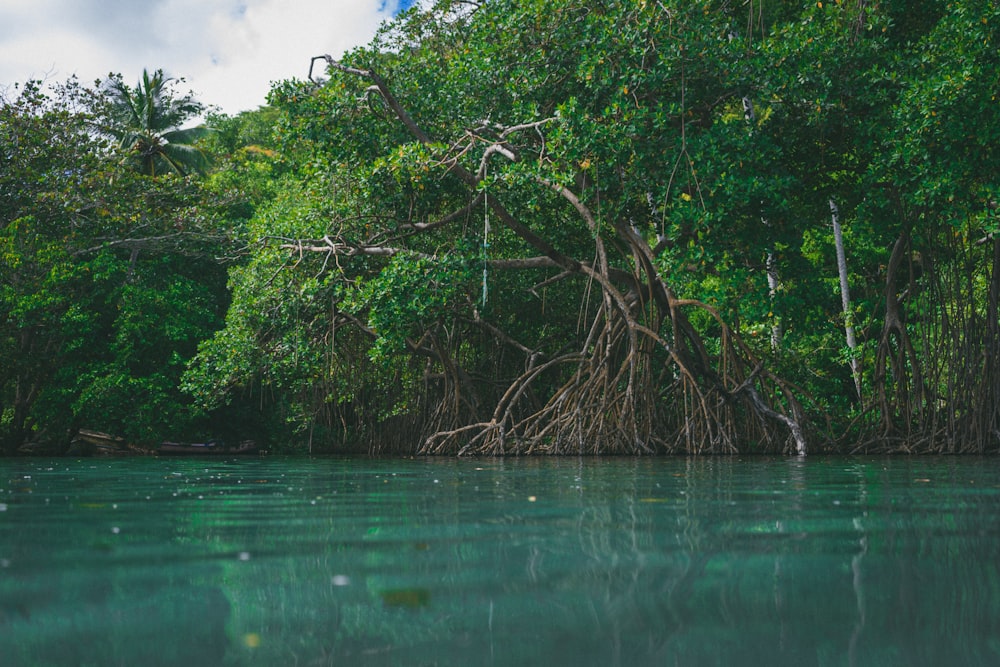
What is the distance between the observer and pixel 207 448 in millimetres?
22250

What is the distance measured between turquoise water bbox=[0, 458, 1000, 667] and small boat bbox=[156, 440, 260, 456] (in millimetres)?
16462

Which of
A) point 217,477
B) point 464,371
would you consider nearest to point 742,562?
point 217,477

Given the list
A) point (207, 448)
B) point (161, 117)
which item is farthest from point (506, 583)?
point (161, 117)

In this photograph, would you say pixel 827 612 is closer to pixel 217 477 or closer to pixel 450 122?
pixel 217 477

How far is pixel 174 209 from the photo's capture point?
56.0 feet

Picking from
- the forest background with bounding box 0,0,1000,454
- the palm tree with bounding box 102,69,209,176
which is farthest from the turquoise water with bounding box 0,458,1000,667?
the palm tree with bounding box 102,69,209,176

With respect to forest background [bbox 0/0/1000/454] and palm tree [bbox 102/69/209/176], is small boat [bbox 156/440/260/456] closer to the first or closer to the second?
forest background [bbox 0/0/1000/454]

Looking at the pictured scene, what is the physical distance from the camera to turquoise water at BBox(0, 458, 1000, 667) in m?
1.32

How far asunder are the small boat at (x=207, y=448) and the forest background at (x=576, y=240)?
3028 mm

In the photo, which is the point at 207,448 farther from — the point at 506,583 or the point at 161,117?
the point at 506,583

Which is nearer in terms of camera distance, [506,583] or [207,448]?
[506,583]

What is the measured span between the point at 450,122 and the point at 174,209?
6831mm

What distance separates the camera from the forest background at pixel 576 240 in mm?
9789

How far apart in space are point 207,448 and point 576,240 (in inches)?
473
